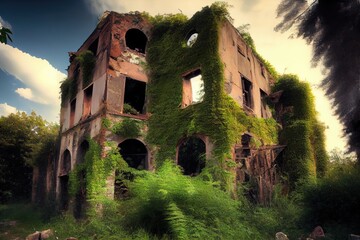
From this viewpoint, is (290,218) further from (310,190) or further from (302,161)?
(302,161)

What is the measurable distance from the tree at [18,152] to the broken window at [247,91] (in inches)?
570

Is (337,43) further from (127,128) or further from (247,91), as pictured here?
(247,91)

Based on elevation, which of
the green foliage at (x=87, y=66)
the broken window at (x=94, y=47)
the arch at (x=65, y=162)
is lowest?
the arch at (x=65, y=162)

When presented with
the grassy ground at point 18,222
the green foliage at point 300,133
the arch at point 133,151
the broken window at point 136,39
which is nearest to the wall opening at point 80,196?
the grassy ground at point 18,222

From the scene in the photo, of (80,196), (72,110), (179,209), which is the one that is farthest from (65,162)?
(179,209)

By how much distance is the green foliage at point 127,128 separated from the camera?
1114cm

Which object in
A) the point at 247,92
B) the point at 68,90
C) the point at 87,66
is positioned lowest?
the point at 247,92

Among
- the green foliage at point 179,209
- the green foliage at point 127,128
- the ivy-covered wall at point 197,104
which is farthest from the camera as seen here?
the green foliage at point 127,128

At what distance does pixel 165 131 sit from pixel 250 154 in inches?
150

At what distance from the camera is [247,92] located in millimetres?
13219

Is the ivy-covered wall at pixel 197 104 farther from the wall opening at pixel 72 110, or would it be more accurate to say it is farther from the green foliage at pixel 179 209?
A: the wall opening at pixel 72 110

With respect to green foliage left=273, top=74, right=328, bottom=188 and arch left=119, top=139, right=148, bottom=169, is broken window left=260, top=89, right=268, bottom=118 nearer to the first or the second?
green foliage left=273, top=74, right=328, bottom=188

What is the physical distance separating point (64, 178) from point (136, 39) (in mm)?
8900

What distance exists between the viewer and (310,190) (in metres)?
6.68
